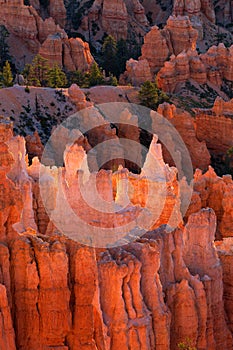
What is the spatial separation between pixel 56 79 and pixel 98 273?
151ft

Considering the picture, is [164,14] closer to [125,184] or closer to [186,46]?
[186,46]

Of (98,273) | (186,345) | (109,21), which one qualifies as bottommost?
(109,21)

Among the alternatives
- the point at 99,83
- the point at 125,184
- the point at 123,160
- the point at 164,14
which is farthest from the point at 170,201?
the point at 164,14

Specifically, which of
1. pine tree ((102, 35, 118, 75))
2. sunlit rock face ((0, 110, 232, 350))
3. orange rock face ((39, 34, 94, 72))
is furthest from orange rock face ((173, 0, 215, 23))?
sunlit rock face ((0, 110, 232, 350))

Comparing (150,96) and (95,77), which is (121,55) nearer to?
(95,77)

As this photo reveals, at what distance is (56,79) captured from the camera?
79250mm

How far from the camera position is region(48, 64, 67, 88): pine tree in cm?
7900

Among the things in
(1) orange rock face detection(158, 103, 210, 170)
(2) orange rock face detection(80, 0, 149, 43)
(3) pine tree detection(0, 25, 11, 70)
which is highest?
(1) orange rock face detection(158, 103, 210, 170)

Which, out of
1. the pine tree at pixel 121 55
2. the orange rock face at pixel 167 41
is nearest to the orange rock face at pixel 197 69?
the orange rock face at pixel 167 41

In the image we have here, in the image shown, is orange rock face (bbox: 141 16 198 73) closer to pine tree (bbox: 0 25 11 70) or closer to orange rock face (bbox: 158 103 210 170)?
pine tree (bbox: 0 25 11 70)

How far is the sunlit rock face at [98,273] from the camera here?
33.0 m

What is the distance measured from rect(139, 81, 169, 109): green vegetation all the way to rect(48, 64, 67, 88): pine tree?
4654 millimetres

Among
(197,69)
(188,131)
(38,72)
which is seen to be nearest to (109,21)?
(197,69)

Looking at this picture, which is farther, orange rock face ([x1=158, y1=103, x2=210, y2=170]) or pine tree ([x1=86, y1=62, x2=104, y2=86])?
pine tree ([x1=86, y1=62, x2=104, y2=86])
